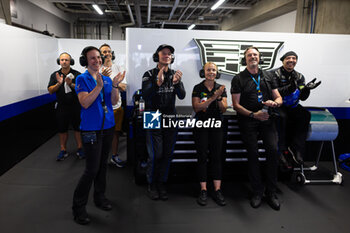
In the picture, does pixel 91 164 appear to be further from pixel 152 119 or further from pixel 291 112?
pixel 291 112

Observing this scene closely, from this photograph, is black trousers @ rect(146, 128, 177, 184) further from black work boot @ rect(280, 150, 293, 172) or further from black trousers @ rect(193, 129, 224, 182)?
black work boot @ rect(280, 150, 293, 172)

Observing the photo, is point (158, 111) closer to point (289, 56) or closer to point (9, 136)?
point (289, 56)

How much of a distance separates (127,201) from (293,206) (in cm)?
189

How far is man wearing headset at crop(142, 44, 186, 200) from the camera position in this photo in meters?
2.48

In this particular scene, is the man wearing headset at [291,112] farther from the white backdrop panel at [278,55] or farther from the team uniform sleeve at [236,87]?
the white backdrop panel at [278,55]

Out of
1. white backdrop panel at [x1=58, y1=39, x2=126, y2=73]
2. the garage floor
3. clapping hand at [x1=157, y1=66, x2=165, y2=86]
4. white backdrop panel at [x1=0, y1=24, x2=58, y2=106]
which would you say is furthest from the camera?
white backdrop panel at [x1=58, y1=39, x2=126, y2=73]

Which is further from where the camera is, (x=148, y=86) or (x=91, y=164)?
(x=148, y=86)

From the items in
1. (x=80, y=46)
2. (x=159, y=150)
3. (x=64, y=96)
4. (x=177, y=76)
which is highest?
(x=80, y=46)

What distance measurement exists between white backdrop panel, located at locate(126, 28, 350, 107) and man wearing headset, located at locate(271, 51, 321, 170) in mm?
813

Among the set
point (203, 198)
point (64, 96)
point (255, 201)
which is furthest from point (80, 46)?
point (255, 201)

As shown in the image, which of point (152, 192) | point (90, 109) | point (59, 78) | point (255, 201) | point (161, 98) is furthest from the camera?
point (59, 78)

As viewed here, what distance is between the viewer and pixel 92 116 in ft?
6.84

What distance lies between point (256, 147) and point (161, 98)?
3.96 feet

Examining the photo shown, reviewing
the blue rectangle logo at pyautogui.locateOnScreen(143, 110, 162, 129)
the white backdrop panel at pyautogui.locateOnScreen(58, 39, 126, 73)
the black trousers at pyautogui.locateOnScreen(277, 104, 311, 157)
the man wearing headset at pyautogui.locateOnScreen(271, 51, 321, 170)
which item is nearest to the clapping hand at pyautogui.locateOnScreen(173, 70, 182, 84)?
the blue rectangle logo at pyautogui.locateOnScreen(143, 110, 162, 129)
